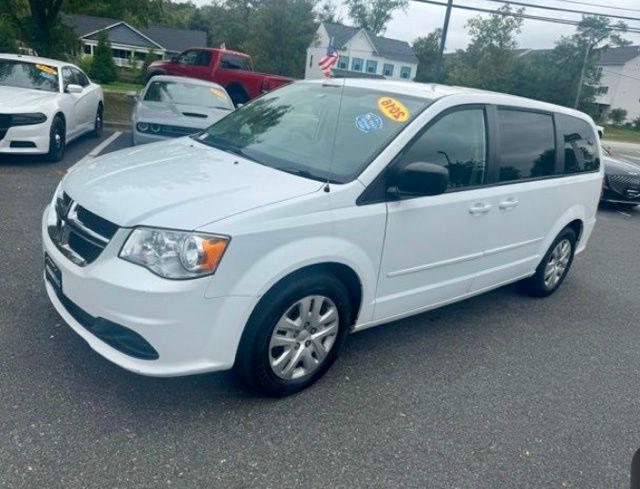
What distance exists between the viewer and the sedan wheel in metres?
3.02

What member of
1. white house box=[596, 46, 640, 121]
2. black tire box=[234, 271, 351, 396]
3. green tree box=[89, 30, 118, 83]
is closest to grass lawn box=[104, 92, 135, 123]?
black tire box=[234, 271, 351, 396]

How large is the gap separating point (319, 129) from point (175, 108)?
5813 mm

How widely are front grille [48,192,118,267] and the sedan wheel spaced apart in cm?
99

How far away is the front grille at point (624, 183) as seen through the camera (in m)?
10.1

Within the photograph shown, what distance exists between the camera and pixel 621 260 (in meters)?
7.05

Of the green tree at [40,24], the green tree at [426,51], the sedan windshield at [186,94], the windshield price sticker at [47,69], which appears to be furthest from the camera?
the green tree at [426,51]

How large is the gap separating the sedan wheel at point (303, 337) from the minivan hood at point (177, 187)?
632 millimetres

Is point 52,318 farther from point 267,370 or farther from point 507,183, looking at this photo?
point 507,183

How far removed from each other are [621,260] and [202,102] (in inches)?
272

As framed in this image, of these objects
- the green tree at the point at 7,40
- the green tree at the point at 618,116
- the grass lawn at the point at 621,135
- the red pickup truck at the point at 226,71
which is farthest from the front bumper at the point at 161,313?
the green tree at the point at 618,116

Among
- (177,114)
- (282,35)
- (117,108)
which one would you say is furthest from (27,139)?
(282,35)

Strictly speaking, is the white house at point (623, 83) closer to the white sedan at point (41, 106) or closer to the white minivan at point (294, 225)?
the white sedan at point (41, 106)

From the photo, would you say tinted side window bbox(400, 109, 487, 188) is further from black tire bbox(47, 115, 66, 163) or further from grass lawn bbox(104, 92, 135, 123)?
grass lawn bbox(104, 92, 135, 123)

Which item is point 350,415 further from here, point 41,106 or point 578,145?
point 41,106
